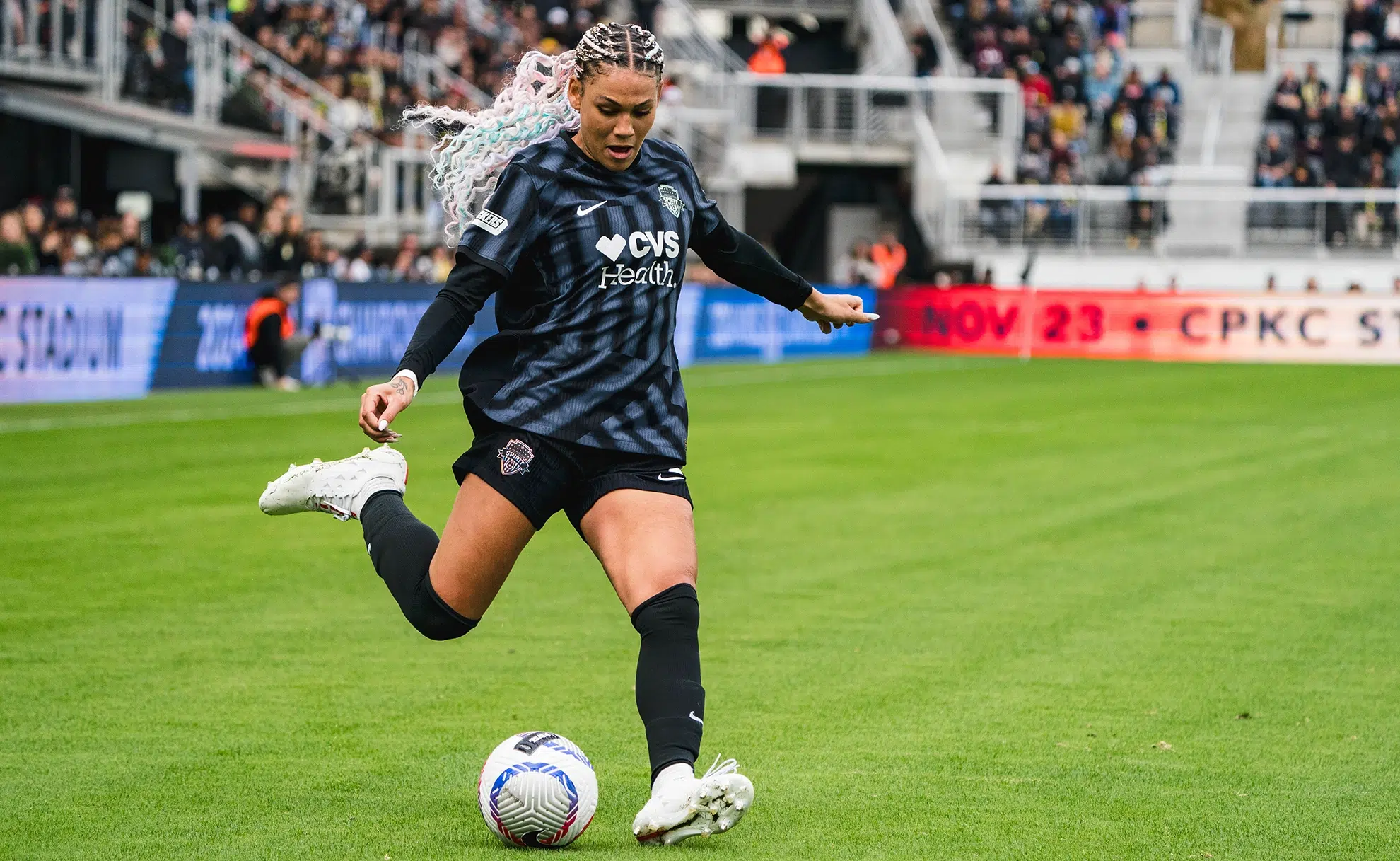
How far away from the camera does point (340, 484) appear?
19.9 ft

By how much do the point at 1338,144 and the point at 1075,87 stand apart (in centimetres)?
583

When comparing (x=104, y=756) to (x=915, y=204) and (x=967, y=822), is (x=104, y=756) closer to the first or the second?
(x=967, y=822)

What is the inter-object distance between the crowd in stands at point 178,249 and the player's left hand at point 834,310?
1615 centimetres

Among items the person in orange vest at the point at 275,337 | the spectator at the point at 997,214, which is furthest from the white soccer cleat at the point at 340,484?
the spectator at the point at 997,214

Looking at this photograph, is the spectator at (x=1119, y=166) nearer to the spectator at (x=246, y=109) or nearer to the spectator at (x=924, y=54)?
the spectator at (x=924, y=54)

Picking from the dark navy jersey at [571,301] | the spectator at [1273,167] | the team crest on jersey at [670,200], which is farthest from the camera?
the spectator at [1273,167]

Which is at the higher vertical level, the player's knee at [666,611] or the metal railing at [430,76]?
the metal railing at [430,76]

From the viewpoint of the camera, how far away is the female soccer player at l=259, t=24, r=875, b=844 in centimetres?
499

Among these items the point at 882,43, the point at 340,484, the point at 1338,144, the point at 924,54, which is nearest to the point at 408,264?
the point at 924,54

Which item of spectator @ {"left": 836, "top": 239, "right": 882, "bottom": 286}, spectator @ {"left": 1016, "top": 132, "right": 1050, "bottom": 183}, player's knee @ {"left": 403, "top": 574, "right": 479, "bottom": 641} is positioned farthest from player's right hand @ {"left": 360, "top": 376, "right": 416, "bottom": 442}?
spectator @ {"left": 1016, "top": 132, "right": 1050, "bottom": 183}

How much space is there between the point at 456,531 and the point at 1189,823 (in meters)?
2.15

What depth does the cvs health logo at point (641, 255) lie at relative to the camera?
16.6ft

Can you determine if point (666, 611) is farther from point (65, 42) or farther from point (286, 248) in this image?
point (65, 42)

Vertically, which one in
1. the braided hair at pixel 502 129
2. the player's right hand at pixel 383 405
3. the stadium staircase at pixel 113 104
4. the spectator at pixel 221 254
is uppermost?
the stadium staircase at pixel 113 104
